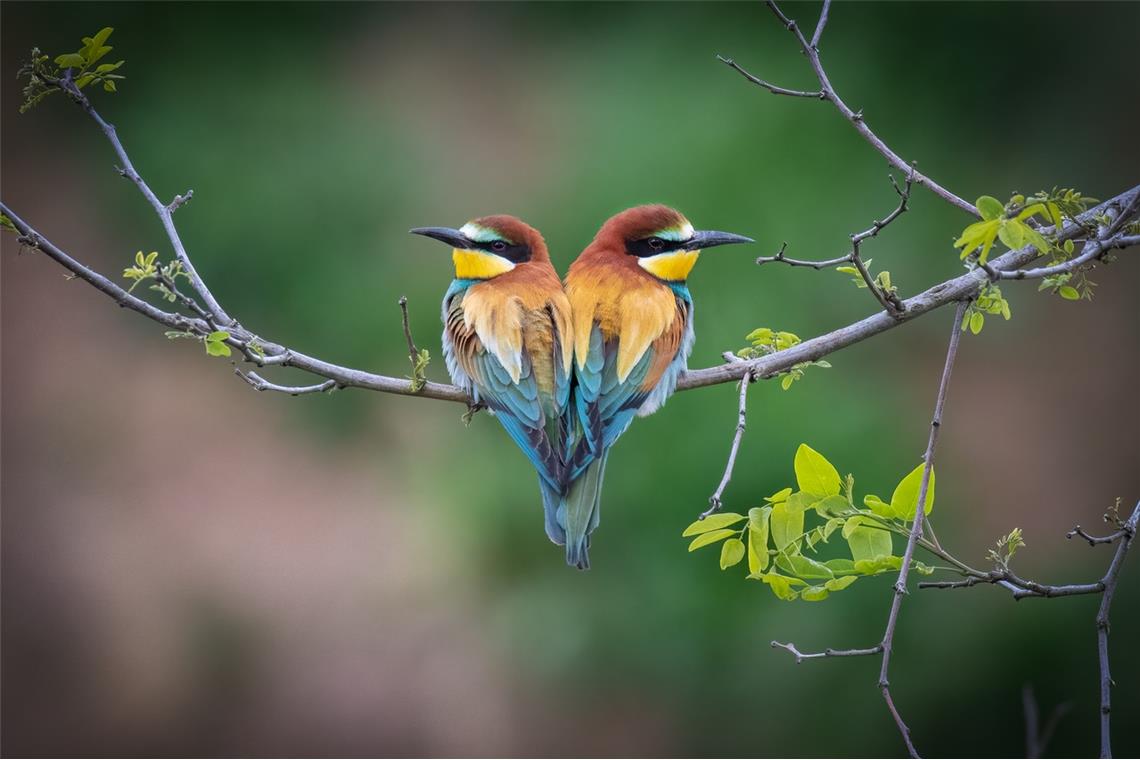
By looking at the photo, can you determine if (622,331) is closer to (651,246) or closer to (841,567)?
(651,246)

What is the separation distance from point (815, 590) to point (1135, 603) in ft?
9.82

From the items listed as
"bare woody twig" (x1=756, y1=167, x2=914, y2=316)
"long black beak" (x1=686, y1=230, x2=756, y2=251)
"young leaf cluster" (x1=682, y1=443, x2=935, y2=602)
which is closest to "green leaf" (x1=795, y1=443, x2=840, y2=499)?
"young leaf cluster" (x1=682, y1=443, x2=935, y2=602)

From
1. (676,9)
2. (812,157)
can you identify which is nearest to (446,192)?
(676,9)

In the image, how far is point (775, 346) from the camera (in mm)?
1861

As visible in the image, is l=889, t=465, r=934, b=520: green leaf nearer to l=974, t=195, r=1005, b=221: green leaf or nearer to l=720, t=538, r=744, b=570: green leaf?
l=720, t=538, r=744, b=570: green leaf

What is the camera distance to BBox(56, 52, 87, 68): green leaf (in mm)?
1605

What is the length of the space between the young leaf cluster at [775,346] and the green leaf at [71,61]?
102cm

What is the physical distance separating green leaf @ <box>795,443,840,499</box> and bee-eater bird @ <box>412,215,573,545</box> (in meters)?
0.59

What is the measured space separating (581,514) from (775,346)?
16.8 inches

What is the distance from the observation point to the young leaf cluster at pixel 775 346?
1.80 metres

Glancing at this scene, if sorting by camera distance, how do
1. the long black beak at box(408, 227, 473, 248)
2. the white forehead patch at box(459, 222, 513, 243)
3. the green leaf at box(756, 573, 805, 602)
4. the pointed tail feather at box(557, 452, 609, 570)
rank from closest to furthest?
the green leaf at box(756, 573, 805, 602)
the pointed tail feather at box(557, 452, 609, 570)
the long black beak at box(408, 227, 473, 248)
the white forehead patch at box(459, 222, 513, 243)

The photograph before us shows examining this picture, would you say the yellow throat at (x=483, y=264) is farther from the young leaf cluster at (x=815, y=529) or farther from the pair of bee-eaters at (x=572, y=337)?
the young leaf cluster at (x=815, y=529)

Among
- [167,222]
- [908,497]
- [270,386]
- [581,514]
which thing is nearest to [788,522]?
[908,497]

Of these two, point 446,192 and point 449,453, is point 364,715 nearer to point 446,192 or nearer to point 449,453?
point 449,453
